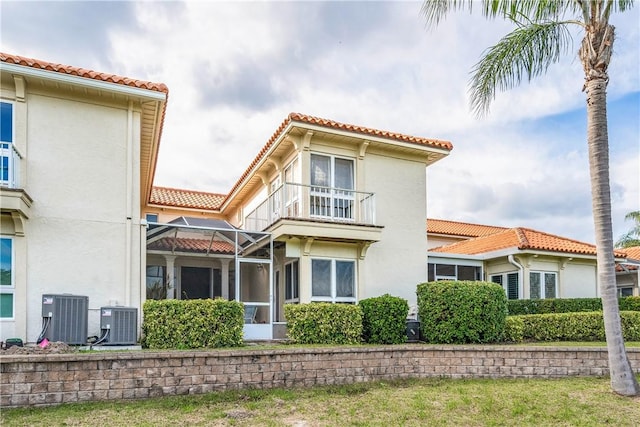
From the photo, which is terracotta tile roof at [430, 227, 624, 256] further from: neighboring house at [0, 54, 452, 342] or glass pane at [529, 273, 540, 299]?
neighboring house at [0, 54, 452, 342]

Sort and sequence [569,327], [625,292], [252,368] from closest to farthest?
[252,368], [569,327], [625,292]

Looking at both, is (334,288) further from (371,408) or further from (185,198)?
(185,198)

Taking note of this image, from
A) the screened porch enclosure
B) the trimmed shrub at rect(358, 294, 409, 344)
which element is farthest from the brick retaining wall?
the screened porch enclosure

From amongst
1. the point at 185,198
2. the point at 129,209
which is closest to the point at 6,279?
the point at 129,209

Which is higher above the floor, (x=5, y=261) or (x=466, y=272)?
(x=5, y=261)

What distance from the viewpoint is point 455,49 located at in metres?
13.1

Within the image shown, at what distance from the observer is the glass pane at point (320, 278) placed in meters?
15.1

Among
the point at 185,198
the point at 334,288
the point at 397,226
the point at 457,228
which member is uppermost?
the point at 185,198

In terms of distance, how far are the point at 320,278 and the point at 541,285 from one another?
365 inches

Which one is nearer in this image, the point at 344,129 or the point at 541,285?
the point at 344,129

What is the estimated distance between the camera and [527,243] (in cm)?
1872

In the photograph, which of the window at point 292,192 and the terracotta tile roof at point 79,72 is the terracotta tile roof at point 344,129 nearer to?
→ the window at point 292,192

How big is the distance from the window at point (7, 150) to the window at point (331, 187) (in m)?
7.58

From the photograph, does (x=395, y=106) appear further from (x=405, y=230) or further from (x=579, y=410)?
(x=579, y=410)
